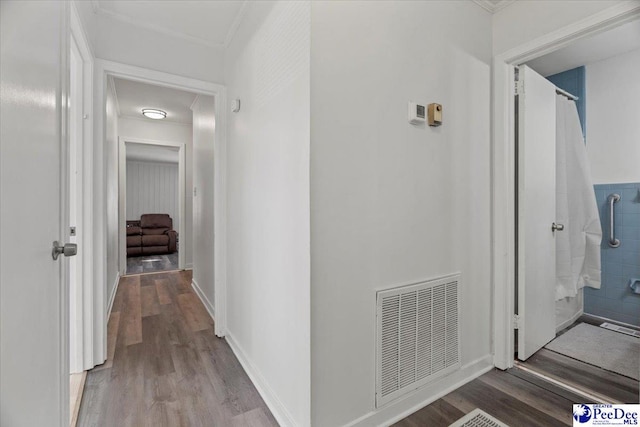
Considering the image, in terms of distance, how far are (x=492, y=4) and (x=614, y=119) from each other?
1896 millimetres

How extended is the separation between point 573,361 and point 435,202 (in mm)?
1677

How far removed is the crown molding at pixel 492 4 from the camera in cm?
202

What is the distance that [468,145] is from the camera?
6.38 ft

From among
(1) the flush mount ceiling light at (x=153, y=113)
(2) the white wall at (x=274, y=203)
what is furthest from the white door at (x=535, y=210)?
(1) the flush mount ceiling light at (x=153, y=113)

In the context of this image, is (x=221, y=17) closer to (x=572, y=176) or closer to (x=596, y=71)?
Result: (x=572, y=176)

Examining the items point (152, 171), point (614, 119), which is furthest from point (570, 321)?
point (152, 171)

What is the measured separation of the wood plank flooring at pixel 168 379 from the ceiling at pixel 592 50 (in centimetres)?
347

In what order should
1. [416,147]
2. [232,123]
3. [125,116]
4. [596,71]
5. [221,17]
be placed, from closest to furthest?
1. [416,147]
2. [221,17]
3. [232,123]
4. [596,71]
5. [125,116]

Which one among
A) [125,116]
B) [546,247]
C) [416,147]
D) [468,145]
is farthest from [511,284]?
[125,116]

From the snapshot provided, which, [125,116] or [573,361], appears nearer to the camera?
[573,361]

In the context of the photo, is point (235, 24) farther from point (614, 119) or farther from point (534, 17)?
point (614, 119)
